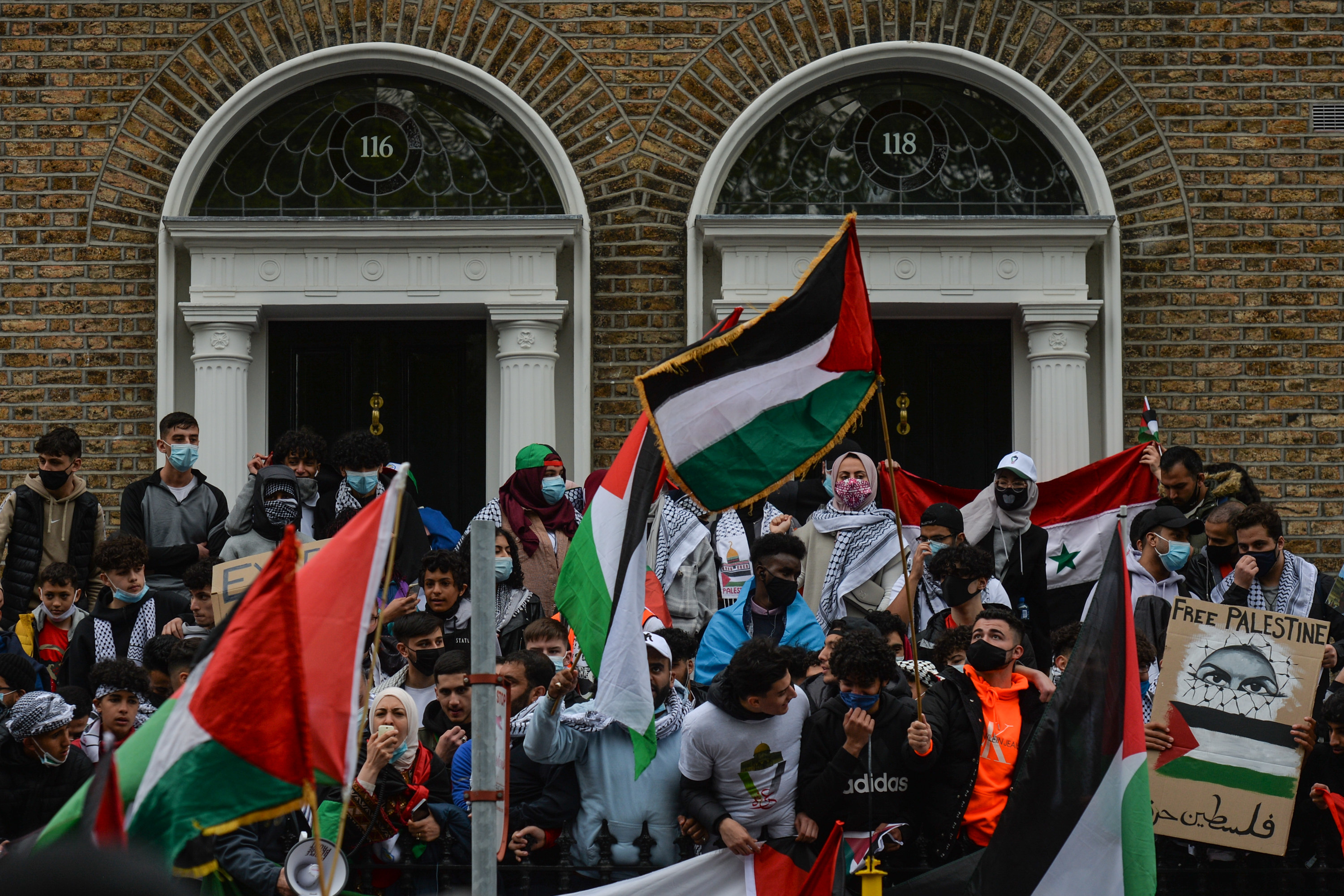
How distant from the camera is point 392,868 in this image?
6.46 meters

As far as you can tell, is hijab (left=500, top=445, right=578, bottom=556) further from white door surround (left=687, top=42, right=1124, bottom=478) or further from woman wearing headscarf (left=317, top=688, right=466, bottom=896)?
white door surround (left=687, top=42, right=1124, bottom=478)

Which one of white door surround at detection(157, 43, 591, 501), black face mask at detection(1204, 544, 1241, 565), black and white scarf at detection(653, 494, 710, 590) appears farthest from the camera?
white door surround at detection(157, 43, 591, 501)

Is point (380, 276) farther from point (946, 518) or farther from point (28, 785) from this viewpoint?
point (28, 785)

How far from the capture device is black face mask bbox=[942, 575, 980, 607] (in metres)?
8.06

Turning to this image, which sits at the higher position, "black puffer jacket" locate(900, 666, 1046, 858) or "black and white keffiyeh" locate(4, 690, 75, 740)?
"black and white keffiyeh" locate(4, 690, 75, 740)

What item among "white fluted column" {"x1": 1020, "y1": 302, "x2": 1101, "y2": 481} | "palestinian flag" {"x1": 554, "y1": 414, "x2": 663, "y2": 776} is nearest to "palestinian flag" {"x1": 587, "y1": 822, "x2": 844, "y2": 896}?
"palestinian flag" {"x1": 554, "y1": 414, "x2": 663, "y2": 776}

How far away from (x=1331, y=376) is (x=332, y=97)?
275 inches

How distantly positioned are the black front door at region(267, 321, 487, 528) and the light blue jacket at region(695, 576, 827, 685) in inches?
188

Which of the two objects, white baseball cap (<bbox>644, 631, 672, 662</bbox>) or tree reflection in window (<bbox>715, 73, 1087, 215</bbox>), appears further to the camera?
tree reflection in window (<bbox>715, 73, 1087, 215</bbox>)

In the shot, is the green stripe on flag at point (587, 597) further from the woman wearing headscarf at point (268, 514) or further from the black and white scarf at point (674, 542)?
the woman wearing headscarf at point (268, 514)

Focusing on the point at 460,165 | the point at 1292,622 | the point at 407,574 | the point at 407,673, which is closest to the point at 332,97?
the point at 460,165

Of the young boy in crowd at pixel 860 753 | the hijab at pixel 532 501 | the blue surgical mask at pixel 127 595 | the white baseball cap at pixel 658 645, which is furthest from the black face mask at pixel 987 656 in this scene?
the blue surgical mask at pixel 127 595

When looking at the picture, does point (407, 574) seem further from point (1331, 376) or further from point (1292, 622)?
point (1331, 376)

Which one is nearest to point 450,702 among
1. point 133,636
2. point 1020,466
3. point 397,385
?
point 133,636
